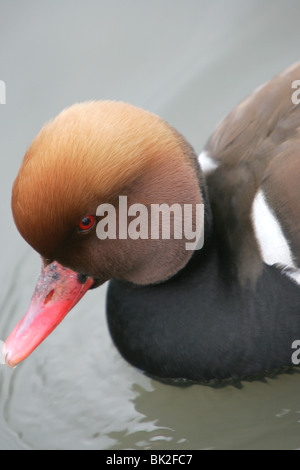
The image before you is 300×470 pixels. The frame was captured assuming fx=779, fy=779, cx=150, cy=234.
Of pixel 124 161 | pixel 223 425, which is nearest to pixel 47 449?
pixel 223 425

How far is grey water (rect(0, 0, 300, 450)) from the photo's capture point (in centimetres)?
340

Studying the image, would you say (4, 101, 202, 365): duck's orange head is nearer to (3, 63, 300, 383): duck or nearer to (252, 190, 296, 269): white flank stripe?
(3, 63, 300, 383): duck

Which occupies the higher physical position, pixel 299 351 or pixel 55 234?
pixel 55 234

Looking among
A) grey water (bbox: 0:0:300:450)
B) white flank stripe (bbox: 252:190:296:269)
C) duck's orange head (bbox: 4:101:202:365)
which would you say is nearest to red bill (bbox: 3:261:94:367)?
duck's orange head (bbox: 4:101:202:365)

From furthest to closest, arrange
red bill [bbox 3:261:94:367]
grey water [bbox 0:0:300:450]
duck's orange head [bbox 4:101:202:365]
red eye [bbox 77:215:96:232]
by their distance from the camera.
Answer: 1. grey water [bbox 0:0:300:450]
2. red bill [bbox 3:261:94:367]
3. red eye [bbox 77:215:96:232]
4. duck's orange head [bbox 4:101:202:365]

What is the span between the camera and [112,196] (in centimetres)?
281

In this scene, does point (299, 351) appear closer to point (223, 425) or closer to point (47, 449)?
point (223, 425)

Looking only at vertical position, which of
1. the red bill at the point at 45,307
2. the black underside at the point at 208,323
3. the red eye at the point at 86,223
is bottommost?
the black underside at the point at 208,323

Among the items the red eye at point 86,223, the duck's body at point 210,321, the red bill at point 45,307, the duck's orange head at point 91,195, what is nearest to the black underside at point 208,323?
the duck's body at point 210,321

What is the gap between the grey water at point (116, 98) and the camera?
3402mm

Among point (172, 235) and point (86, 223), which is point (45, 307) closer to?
point (86, 223)

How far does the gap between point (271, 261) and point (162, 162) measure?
0.60 meters

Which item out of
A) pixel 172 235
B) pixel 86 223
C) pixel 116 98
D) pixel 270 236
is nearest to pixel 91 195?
pixel 86 223

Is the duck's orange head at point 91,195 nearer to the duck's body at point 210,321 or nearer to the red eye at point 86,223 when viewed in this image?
the red eye at point 86,223
